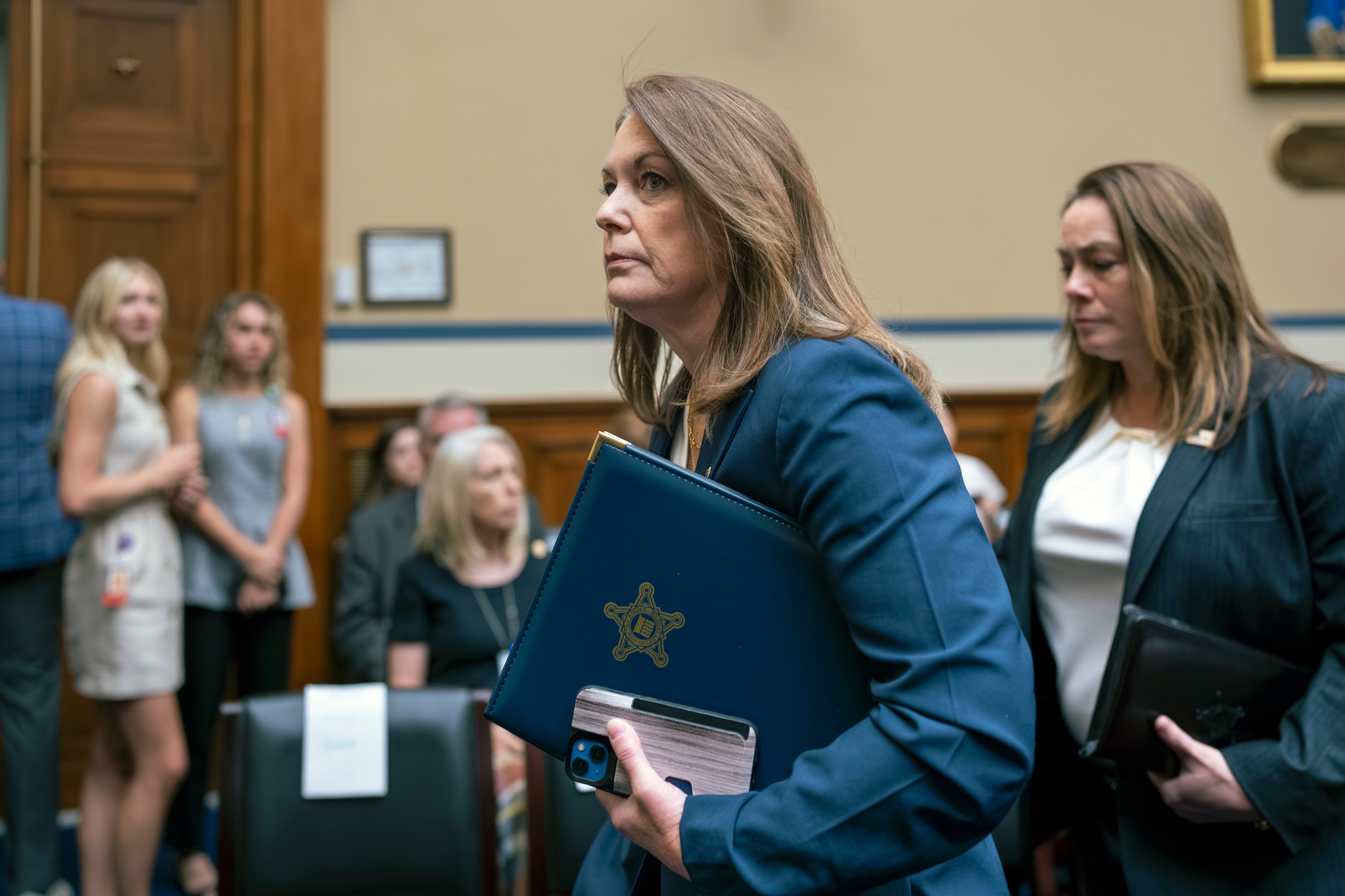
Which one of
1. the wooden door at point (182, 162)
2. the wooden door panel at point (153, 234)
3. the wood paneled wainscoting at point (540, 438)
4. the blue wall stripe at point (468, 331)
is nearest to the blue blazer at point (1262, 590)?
the wood paneled wainscoting at point (540, 438)

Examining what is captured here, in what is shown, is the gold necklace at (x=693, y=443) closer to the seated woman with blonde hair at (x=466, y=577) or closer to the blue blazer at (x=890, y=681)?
the blue blazer at (x=890, y=681)

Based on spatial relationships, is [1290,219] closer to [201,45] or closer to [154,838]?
[201,45]

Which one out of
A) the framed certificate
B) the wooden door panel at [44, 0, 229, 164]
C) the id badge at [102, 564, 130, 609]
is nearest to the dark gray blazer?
the id badge at [102, 564, 130, 609]

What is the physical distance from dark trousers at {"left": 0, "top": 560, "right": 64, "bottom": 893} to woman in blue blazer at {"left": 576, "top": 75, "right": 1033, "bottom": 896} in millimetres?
2437

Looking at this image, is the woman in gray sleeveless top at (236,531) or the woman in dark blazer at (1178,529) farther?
the woman in gray sleeveless top at (236,531)

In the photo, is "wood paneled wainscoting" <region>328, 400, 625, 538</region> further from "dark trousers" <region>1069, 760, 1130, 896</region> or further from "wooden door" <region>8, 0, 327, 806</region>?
"dark trousers" <region>1069, 760, 1130, 896</region>

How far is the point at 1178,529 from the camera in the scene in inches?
55.0

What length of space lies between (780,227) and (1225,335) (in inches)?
34.2

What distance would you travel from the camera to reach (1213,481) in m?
1.40

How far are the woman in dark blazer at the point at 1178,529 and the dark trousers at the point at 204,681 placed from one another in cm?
245

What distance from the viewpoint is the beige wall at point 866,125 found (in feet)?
14.9

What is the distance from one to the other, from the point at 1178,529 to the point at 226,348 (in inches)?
111

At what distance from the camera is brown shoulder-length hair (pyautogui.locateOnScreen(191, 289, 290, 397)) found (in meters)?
3.30

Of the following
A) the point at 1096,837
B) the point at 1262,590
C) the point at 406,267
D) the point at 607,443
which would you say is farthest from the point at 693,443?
the point at 406,267
